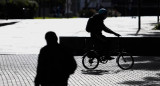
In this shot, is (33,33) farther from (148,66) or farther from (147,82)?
(147,82)

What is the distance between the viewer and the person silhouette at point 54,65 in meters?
6.29

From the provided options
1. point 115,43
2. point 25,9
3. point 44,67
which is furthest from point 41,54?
point 25,9

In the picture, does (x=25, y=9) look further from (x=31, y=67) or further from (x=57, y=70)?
(x=57, y=70)

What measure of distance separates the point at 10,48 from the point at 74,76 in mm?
8985

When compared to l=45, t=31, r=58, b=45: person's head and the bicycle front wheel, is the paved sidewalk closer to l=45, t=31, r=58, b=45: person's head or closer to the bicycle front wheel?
the bicycle front wheel

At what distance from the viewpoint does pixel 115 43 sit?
18.1 metres

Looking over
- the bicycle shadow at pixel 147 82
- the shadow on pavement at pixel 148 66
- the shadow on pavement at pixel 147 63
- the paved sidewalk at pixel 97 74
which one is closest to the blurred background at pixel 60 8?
the shadow on pavement at pixel 147 63

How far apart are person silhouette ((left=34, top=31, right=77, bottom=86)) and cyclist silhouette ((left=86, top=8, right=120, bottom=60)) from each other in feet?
23.8

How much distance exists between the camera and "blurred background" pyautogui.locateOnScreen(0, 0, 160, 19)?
6631cm

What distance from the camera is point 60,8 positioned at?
105 meters

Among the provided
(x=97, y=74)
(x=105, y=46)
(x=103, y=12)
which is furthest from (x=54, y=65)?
(x=105, y=46)

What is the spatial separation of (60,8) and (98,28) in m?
91.9

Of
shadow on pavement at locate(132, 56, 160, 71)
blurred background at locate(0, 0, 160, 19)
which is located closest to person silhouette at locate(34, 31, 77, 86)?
shadow on pavement at locate(132, 56, 160, 71)

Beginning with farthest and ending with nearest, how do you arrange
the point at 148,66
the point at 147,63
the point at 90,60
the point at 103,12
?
the point at 147,63
the point at 148,66
the point at 90,60
the point at 103,12
